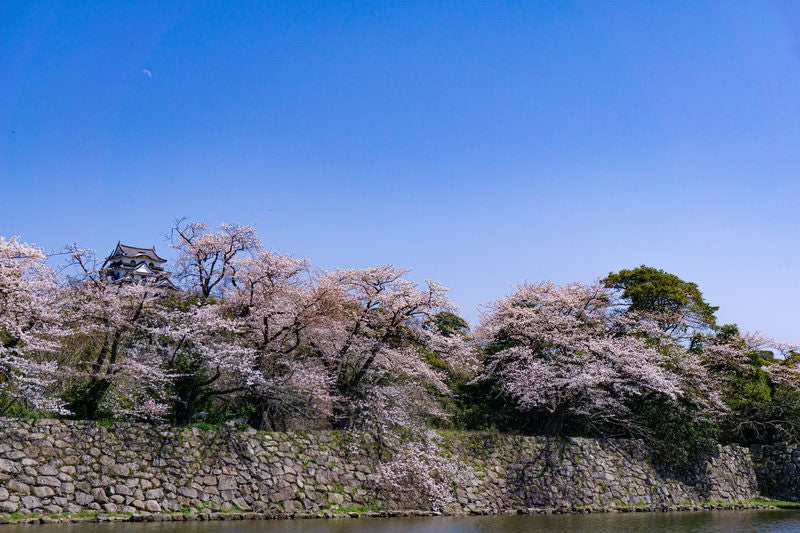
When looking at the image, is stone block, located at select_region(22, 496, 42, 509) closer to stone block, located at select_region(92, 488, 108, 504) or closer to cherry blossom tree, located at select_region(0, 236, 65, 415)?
stone block, located at select_region(92, 488, 108, 504)

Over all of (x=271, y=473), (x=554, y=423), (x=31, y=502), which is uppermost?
(x=554, y=423)

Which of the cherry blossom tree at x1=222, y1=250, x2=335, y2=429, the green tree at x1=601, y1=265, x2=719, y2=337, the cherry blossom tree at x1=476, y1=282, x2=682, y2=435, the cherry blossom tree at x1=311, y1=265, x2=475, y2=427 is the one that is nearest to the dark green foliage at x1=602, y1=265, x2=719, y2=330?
the green tree at x1=601, y1=265, x2=719, y2=337

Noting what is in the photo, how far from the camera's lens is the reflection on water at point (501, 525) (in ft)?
42.1

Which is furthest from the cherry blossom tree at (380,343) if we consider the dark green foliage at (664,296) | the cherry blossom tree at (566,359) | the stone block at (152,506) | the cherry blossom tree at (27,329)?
the dark green foliage at (664,296)

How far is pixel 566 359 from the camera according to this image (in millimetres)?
22891

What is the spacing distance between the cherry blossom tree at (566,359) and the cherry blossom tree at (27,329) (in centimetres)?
1366

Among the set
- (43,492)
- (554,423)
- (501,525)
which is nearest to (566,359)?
(554,423)

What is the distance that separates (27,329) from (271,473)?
6.51 meters

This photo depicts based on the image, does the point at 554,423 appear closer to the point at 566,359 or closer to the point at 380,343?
A: the point at 566,359

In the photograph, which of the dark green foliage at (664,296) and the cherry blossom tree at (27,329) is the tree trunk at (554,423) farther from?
the cherry blossom tree at (27,329)

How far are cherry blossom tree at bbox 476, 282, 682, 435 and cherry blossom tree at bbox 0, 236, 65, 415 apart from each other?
44.8ft

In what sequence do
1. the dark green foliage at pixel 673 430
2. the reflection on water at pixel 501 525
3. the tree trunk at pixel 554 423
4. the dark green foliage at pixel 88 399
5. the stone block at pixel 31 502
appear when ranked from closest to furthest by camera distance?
the reflection on water at pixel 501 525 < the stone block at pixel 31 502 < the dark green foliage at pixel 88 399 < the tree trunk at pixel 554 423 < the dark green foliage at pixel 673 430

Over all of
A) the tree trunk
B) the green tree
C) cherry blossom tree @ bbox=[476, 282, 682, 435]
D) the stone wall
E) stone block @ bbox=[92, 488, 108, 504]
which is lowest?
stone block @ bbox=[92, 488, 108, 504]

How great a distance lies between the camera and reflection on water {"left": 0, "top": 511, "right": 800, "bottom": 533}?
42.1 feet
